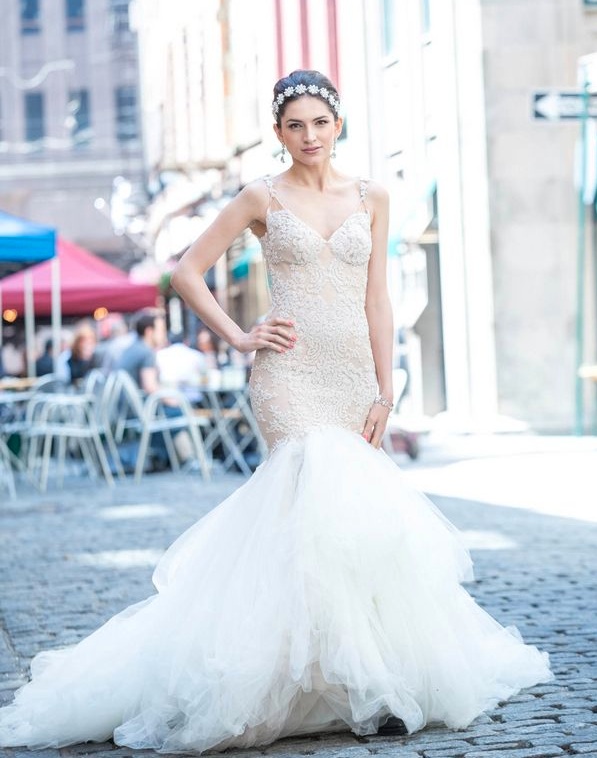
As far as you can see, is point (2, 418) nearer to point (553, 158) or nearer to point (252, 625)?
point (553, 158)

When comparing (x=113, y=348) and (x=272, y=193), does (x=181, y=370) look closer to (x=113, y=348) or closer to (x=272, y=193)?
(x=113, y=348)

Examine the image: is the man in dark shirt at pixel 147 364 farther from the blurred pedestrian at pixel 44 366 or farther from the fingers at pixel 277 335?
the fingers at pixel 277 335

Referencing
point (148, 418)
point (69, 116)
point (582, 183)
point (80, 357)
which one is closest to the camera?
point (148, 418)

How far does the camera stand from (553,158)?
19.0 metres

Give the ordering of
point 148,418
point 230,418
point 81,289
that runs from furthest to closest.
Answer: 1. point 81,289
2. point 230,418
3. point 148,418

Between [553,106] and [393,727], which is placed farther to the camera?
[553,106]

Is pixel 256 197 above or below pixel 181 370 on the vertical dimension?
above

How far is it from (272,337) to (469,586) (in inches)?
107

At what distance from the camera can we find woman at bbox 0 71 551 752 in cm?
424

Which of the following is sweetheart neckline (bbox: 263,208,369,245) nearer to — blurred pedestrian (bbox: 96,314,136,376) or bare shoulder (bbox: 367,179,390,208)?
bare shoulder (bbox: 367,179,390,208)

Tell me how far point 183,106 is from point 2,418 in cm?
2239

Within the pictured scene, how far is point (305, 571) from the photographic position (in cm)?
427

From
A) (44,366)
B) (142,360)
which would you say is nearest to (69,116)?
(44,366)

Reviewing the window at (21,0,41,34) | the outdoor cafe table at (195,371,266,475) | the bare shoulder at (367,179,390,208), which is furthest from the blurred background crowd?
the window at (21,0,41,34)
